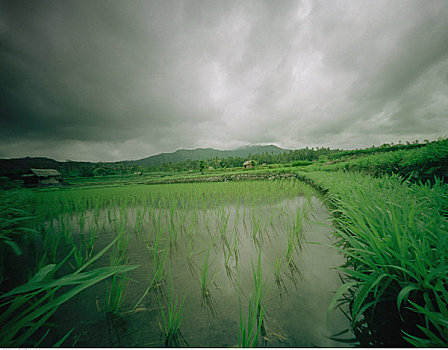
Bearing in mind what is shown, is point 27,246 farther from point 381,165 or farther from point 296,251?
point 381,165

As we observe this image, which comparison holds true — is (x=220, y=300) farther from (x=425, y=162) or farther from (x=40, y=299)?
(x=425, y=162)

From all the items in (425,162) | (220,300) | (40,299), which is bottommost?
(220,300)

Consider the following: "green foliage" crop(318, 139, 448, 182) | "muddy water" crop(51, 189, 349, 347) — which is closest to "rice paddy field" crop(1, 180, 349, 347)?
"muddy water" crop(51, 189, 349, 347)

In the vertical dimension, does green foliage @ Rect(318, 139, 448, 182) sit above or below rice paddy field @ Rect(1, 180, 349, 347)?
above

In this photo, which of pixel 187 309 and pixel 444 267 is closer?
pixel 444 267

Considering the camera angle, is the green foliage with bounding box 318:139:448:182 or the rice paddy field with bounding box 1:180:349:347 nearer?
the rice paddy field with bounding box 1:180:349:347

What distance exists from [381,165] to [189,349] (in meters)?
6.94

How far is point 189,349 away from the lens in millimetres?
972

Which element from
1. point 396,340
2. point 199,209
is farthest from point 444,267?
point 199,209

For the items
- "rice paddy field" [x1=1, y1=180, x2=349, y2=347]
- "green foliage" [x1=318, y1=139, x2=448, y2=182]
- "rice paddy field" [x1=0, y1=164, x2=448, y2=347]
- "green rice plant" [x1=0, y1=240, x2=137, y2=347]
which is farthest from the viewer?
"green foliage" [x1=318, y1=139, x2=448, y2=182]

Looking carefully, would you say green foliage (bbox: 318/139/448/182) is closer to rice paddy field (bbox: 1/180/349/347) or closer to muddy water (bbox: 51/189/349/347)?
muddy water (bbox: 51/189/349/347)

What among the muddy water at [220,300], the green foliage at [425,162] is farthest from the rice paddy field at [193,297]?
Result: the green foliage at [425,162]

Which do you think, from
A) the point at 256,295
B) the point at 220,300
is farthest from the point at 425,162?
the point at 220,300

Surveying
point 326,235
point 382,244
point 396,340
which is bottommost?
point 326,235
